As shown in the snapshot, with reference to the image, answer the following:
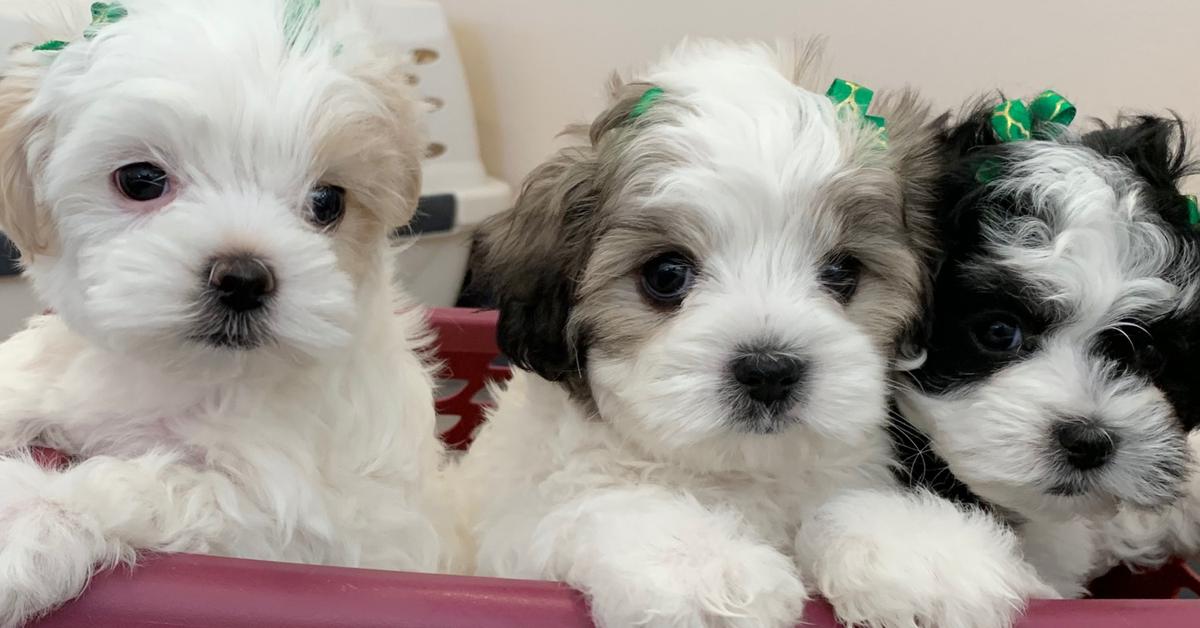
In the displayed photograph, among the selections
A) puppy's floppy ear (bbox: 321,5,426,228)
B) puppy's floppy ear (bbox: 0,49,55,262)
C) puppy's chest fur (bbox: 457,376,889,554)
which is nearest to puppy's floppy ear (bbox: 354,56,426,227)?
puppy's floppy ear (bbox: 321,5,426,228)

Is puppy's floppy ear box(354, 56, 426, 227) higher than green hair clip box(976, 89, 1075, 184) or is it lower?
lower

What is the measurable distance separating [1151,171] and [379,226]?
1420mm

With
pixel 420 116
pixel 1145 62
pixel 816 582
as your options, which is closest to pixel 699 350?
pixel 816 582

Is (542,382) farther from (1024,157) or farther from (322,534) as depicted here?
(1024,157)

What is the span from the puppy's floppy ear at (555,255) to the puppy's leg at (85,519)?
0.57 meters

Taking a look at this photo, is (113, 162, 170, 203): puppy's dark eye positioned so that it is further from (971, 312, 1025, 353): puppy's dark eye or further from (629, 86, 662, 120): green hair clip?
(971, 312, 1025, 353): puppy's dark eye

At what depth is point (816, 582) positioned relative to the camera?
1.60 meters

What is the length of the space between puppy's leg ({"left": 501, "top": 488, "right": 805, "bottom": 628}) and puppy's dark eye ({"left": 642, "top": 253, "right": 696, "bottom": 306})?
1.10 feet

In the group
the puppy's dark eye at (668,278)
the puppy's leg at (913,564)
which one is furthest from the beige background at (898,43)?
the puppy's leg at (913,564)

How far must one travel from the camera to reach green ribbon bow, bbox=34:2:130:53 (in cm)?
168

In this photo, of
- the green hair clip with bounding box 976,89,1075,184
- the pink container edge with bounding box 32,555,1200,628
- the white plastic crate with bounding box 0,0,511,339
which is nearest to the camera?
the pink container edge with bounding box 32,555,1200,628

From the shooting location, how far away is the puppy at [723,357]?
4.81 feet

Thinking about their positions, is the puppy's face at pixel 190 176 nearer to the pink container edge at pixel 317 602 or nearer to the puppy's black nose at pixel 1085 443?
the pink container edge at pixel 317 602

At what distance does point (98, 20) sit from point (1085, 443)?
183 centimetres
